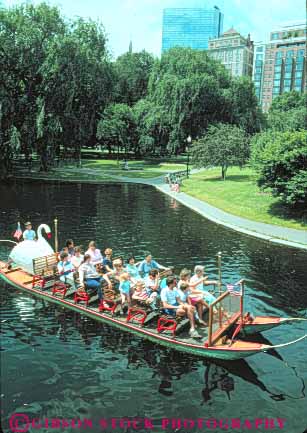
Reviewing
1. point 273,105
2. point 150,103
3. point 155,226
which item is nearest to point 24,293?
point 155,226

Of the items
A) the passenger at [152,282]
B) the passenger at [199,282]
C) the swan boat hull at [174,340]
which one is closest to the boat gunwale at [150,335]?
the swan boat hull at [174,340]

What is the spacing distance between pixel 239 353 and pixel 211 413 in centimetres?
211

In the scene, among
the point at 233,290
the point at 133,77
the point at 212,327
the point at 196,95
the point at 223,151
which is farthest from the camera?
the point at 133,77

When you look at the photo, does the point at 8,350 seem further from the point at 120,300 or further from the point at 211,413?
the point at 211,413

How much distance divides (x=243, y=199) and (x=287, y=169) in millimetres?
8637

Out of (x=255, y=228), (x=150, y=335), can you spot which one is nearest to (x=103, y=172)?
(x=255, y=228)

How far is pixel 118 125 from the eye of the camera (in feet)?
225

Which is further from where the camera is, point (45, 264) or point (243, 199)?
point (243, 199)

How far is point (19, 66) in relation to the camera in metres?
50.2

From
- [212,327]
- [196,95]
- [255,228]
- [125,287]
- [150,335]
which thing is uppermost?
[196,95]

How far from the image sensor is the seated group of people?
42.3ft

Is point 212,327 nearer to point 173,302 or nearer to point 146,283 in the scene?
point 173,302

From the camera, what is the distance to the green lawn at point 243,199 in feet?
102

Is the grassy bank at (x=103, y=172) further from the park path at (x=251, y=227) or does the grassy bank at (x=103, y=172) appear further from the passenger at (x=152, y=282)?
the passenger at (x=152, y=282)
